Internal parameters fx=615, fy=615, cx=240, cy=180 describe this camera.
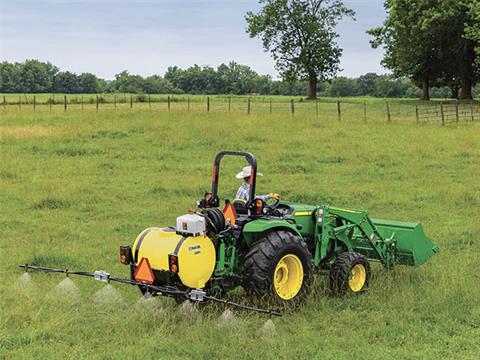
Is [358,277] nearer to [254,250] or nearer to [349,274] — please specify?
[349,274]

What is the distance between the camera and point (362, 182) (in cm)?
1828

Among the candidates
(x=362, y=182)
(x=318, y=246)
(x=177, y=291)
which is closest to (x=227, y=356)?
(x=177, y=291)

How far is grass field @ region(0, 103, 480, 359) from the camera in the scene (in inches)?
253

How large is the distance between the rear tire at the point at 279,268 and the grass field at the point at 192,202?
1.06ft

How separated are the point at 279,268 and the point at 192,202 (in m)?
7.79

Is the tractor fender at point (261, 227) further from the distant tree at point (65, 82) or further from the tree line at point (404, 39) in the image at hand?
the distant tree at point (65, 82)

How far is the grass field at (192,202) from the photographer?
6.43 meters

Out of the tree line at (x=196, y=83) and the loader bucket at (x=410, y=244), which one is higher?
the tree line at (x=196, y=83)

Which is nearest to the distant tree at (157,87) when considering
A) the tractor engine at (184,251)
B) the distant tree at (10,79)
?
the distant tree at (10,79)

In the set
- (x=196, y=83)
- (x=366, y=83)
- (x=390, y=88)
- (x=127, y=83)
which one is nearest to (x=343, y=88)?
(x=366, y=83)

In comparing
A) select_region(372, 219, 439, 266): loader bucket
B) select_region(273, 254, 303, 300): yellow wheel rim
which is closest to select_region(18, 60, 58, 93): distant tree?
select_region(372, 219, 439, 266): loader bucket

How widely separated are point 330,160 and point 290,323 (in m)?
14.6

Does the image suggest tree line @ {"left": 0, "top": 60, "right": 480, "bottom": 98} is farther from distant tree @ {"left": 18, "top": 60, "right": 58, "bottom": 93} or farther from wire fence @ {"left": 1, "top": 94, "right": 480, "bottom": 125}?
wire fence @ {"left": 1, "top": 94, "right": 480, "bottom": 125}

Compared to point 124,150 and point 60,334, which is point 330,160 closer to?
point 124,150
